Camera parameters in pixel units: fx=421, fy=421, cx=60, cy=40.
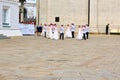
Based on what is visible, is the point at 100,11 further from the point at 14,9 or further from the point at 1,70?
the point at 1,70

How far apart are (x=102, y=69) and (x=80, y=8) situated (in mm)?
42673

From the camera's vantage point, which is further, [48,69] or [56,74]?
[48,69]

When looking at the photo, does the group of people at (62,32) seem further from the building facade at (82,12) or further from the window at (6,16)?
the building facade at (82,12)

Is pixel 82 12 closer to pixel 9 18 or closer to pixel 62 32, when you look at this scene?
pixel 62 32

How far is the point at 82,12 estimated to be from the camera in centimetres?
5562

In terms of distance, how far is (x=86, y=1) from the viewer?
5566 cm

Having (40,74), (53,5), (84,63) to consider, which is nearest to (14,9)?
(53,5)

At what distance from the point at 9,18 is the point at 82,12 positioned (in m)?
17.1

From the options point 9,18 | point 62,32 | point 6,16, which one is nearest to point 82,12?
point 62,32

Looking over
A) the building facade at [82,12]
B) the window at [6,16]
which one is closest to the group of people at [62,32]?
the window at [6,16]

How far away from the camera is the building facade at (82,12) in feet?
180

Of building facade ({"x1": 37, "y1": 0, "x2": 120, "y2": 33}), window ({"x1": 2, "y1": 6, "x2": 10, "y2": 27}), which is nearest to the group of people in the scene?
window ({"x1": 2, "y1": 6, "x2": 10, "y2": 27})

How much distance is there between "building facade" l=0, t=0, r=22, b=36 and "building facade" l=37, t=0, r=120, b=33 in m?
13.9

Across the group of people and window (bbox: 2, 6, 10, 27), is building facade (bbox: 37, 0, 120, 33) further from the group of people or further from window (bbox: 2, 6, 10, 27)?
window (bbox: 2, 6, 10, 27)
